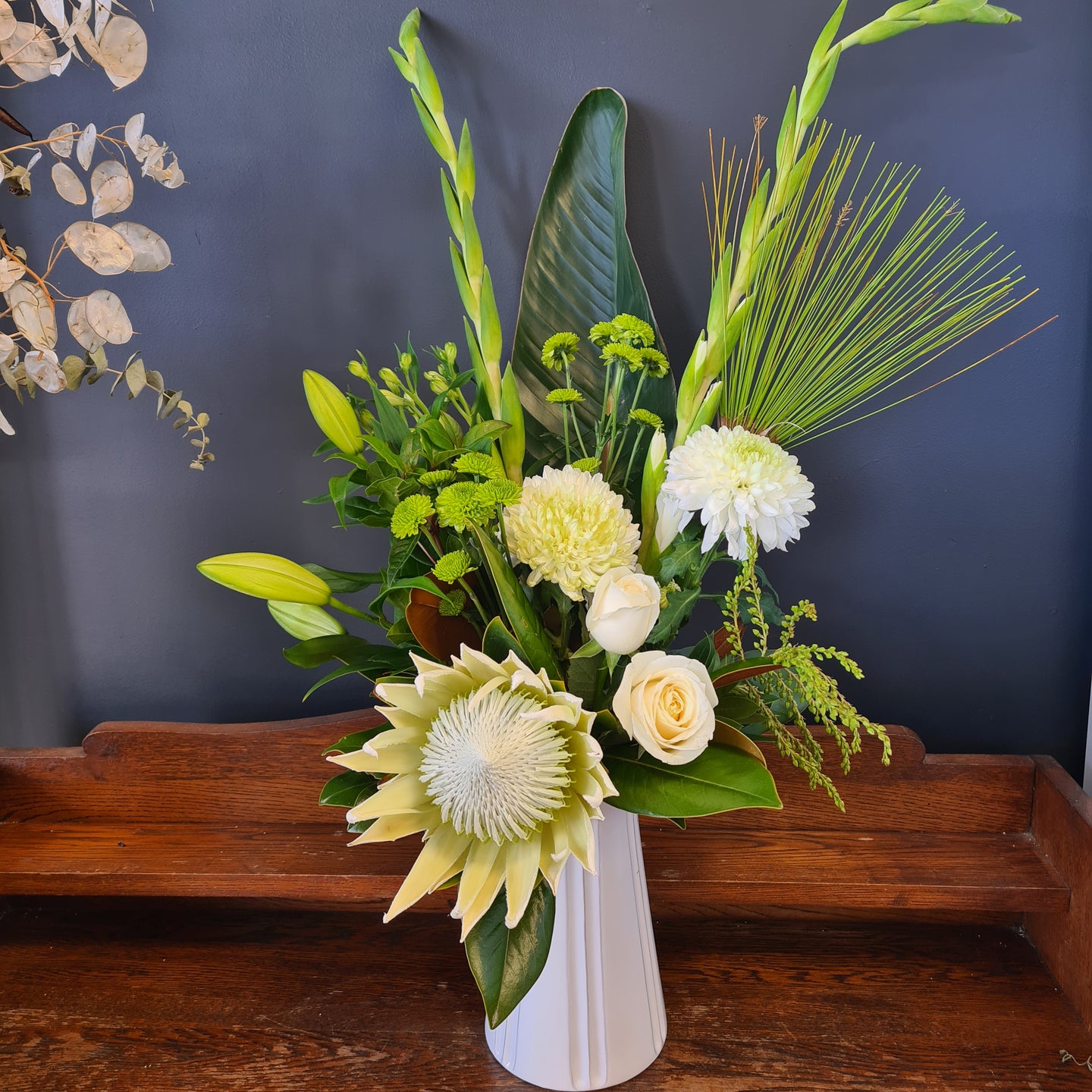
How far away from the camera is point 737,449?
0.60 metres

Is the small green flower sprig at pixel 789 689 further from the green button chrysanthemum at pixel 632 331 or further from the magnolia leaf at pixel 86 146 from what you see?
the magnolia leaf at pixel 86 146

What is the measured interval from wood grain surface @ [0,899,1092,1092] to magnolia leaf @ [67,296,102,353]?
64 centimetres

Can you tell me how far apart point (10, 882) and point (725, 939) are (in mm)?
752

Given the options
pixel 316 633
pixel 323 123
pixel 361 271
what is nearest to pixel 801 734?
pixel 316 633

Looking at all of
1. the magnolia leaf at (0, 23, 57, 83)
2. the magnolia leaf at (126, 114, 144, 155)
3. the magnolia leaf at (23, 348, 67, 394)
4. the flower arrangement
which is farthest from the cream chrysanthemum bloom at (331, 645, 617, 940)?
the magnolia leaf at (0, 23, 57, 83)

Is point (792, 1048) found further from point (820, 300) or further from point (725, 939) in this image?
point (820, 300)

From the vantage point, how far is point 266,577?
2.12ft

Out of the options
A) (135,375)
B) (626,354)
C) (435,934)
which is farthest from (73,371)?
(435,934)

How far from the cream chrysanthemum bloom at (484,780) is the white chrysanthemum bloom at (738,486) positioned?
0.55 ft

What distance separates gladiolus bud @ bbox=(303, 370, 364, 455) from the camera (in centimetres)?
68

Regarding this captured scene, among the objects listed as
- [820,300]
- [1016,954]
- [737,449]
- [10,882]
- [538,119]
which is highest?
[538,119]

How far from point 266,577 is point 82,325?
0.82ft

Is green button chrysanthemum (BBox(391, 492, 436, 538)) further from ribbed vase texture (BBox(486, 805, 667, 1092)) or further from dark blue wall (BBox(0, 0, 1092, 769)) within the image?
dark blue wall (BBox(0, 0, 1092, 769))

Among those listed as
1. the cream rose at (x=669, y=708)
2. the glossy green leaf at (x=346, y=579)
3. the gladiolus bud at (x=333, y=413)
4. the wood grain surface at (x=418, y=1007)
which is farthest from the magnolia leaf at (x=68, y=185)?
the wood grain surface at (x=418, y=1007)
